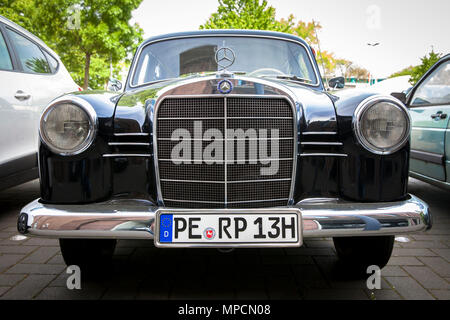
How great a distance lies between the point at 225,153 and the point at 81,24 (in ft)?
55.9

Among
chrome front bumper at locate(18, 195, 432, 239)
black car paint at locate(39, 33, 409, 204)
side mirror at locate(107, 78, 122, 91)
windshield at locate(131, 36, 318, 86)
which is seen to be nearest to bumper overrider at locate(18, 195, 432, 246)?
chrome front bumper at locate(18, 195, 432, 239)

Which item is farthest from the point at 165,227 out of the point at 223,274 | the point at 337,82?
the point at 337,82

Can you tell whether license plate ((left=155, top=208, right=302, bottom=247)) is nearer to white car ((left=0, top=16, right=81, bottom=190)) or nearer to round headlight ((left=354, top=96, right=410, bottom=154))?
round headlight ((left=354, top=96, right=410, bottom=154))

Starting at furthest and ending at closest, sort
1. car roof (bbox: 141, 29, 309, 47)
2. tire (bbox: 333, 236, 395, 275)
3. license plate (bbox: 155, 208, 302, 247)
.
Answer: car roof (bbox: 141, 29, 309, 47), tire (bbox: 333, 236, 395, 275), license plate (bbox: 155, 208, 302, 247)

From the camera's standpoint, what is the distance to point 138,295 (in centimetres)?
A: 223

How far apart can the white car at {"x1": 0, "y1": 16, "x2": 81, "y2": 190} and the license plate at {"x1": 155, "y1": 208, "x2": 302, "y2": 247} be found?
91.5 inches

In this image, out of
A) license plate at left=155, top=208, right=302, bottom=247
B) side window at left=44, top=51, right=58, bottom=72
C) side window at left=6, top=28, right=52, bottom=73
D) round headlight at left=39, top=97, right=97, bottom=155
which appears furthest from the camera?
side window at left=44, top=51, right=58, bottom=72

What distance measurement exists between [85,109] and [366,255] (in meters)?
1.89

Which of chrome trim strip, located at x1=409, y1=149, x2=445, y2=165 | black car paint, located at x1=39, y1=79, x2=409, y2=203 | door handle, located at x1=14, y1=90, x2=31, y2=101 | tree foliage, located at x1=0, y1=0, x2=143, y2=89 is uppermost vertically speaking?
tree foliage, located at x1=0, y1=0, x2=143, y2=89

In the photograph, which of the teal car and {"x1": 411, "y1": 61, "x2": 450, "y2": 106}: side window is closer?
the teal car

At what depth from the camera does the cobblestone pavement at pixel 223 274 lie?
2254 mm

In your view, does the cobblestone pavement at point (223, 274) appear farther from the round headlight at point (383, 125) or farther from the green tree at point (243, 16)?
the green tree at point (243, 16)

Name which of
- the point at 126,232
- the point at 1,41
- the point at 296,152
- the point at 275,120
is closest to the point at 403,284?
the point at 296,152

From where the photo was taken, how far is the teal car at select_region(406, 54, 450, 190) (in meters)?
3.68
